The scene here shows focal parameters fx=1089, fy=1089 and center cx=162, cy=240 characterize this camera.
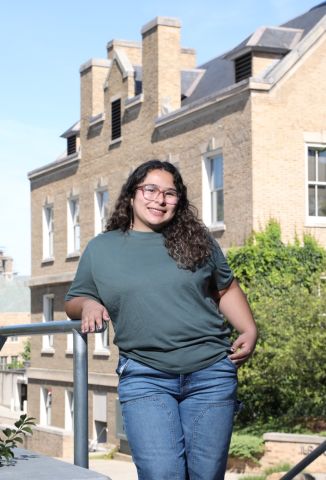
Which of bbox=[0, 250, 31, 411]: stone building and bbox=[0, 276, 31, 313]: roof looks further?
bbox=[0, 276, 31, 313]: roof

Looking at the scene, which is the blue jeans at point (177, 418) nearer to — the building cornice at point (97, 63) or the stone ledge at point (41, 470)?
the stone ledge at point (41, 470)

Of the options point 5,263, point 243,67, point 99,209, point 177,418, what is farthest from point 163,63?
point 5,263

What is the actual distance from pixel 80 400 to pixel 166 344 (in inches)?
19.8

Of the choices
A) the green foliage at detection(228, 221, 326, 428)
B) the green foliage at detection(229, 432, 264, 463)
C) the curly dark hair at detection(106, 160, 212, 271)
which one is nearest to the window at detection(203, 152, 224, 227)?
the green foliage at detection(228, 221, 326, 428)

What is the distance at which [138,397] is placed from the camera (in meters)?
4.36

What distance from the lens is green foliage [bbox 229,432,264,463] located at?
23.9m

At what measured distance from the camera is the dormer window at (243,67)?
3097 cm

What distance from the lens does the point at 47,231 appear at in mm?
43188

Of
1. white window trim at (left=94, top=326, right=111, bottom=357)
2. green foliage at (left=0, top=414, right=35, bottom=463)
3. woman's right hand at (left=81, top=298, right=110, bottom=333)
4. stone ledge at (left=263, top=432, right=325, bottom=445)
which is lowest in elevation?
stone ledge at (left=263, top=432, right=325, bottom=445)

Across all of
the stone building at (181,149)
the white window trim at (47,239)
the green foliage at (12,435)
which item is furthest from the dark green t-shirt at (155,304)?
the white window trim at (47,239)

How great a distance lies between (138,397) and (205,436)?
0.32 meters

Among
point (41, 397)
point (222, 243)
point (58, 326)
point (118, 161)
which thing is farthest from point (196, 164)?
point (58, 326)

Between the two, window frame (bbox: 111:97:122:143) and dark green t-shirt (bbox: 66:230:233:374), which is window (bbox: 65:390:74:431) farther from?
window frame (bbox: 111:97:122:143)

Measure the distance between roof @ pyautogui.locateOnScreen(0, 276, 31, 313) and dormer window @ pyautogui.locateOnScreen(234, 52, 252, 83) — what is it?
73240 mm
